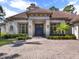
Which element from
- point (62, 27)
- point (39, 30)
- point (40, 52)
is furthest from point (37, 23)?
point (40, 52)

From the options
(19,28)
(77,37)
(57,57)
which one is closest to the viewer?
(57,57)

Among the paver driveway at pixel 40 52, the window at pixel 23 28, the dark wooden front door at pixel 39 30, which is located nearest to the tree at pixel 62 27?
the dark wooden front door at pixel 39 30

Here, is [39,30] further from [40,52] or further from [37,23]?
[40,52]

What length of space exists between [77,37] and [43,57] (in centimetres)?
1747

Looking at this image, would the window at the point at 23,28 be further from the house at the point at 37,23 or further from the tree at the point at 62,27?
the tree at the point at 62,27

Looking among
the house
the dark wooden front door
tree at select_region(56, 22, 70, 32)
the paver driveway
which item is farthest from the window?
the paver driveway

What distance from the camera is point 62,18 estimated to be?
3291cm

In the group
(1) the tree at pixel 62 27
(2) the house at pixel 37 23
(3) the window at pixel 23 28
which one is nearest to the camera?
(1) the tree at pixel 62 27

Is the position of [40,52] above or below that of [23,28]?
below

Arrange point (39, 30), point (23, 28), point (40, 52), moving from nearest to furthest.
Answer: point (40, 52) < point (23, 28) < point (39, 30)

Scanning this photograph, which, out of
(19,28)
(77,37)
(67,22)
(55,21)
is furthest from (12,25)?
(77,37)

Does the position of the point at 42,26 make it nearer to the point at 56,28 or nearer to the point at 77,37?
the point at 56,28

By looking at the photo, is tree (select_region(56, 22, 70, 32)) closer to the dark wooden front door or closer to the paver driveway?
the dark wooden front door

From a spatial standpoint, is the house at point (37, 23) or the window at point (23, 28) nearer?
the house at point (37, 23)
